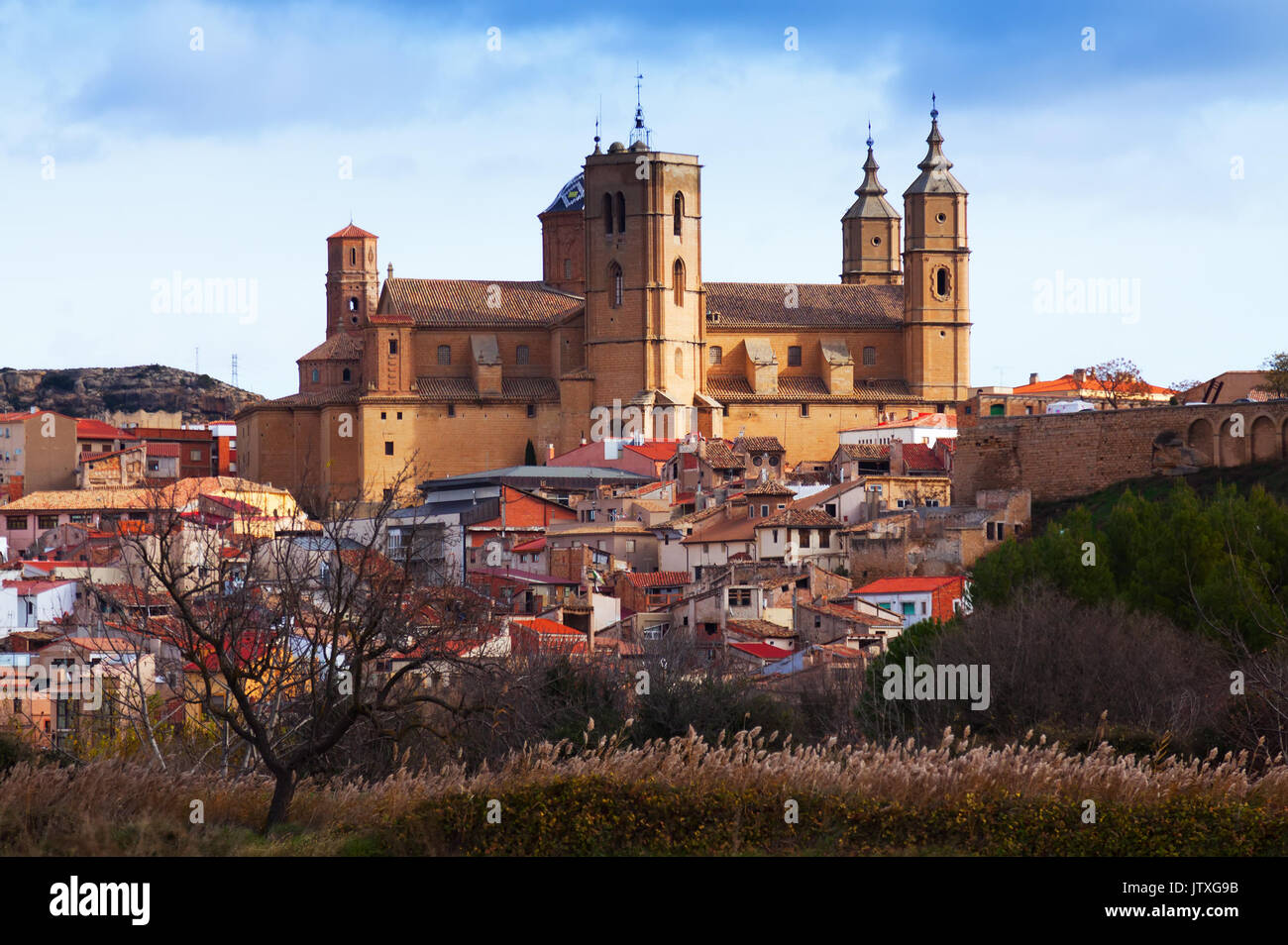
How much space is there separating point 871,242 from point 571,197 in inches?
432

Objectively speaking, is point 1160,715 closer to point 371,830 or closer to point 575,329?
point 371,830

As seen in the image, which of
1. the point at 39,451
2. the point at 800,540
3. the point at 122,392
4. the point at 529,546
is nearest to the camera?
the point at 800,540

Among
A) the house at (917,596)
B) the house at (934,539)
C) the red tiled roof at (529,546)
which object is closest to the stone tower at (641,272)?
the red tiled roof at (529,546)

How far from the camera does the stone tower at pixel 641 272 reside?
203 ft

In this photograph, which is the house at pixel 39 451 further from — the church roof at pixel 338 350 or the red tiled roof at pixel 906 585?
the red tiled roof at pixel 906 585

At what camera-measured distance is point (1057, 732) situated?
730 inches

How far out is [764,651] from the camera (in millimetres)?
32938

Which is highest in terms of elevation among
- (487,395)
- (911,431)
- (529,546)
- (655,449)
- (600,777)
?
(487,395)

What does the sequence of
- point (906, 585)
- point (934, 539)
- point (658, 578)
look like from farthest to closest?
point (934, 539), point (658, 578), point (906, 585)

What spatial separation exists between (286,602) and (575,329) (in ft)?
157

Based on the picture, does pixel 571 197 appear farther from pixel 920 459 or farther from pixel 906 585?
pixel 906 585

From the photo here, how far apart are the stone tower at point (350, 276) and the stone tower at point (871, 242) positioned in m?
16.4

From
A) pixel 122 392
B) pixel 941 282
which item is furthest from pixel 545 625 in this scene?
pixel 122 392
